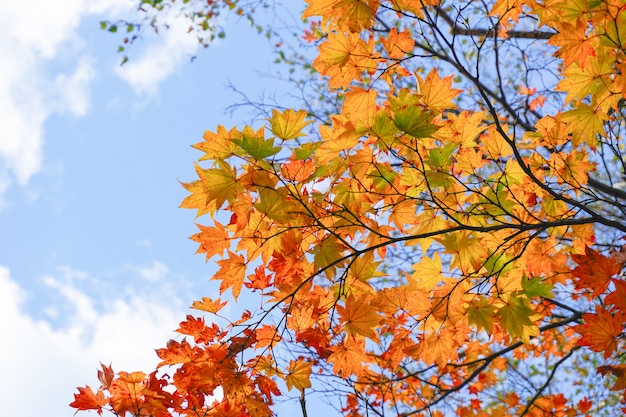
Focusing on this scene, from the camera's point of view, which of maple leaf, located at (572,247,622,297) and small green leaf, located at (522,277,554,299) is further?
small green leaf, located at (522,277,554,299)

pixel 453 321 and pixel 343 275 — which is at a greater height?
pixel 343 275

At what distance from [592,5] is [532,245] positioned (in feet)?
3.97

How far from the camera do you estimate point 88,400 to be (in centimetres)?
210

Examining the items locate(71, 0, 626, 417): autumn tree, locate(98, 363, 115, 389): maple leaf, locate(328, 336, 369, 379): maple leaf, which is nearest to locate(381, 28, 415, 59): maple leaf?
locate(71, 0, 626, 417): autumn tree

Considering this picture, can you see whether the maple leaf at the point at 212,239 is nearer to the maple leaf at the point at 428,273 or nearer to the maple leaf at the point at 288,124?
the maple leaf at the point at 288,124

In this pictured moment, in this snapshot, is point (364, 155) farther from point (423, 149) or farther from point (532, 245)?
point (532, 245)

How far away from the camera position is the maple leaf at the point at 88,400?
82.0 inches

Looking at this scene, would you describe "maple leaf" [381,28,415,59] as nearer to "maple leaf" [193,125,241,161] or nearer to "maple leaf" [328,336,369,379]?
"maple leaf" [193,125,241,161]

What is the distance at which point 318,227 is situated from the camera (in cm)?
218

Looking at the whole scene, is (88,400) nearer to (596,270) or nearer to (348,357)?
(348,357)

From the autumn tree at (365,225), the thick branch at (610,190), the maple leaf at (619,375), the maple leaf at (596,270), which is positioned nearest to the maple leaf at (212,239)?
the autumn tree at (365,225)

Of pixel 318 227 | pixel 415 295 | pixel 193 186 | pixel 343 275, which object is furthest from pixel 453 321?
pixel 193 186

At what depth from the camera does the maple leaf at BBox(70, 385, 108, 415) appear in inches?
82.0

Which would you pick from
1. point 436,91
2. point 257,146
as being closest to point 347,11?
point 436,91
